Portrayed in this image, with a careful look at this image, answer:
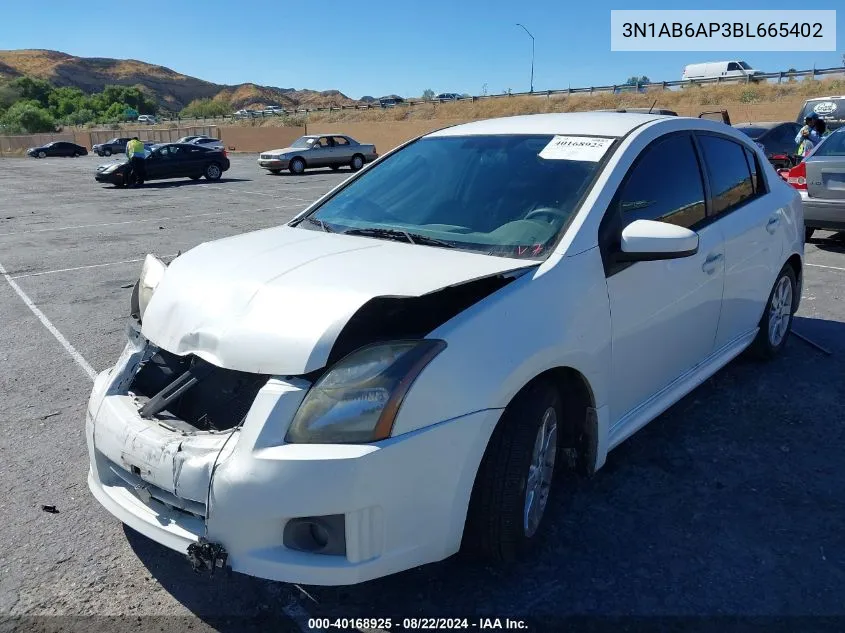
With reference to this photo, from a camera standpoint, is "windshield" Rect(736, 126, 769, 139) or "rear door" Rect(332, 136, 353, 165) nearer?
"windshield" Rect(736, 126, 769, 139)

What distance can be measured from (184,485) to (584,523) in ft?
5.49

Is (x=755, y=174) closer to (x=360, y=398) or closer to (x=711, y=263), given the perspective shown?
(x=711, y=263)

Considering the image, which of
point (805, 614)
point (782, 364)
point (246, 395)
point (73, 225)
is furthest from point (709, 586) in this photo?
point (73, 225)

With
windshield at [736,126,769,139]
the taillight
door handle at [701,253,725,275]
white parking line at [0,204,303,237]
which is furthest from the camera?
windshield at [736,126,769,139]

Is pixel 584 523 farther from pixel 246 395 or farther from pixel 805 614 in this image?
pixel 246 395

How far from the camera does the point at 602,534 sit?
2.95m

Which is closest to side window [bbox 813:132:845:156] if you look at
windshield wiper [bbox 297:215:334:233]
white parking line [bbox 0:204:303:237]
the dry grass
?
windshield wiper [bbox 297:215:334:233]

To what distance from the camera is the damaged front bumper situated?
215 centimetres

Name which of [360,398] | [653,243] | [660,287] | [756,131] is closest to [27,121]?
[756,131]

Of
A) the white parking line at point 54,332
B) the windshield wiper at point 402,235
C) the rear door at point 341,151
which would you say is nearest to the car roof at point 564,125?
the windshield wiper at point 402,235

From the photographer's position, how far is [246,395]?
8.08 feet

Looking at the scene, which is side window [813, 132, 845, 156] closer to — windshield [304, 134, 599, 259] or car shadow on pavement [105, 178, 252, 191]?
windshield [304, 134, 599, 259]

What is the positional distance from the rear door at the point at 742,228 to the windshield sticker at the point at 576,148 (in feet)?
2.98

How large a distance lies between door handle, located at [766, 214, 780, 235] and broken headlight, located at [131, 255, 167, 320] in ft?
11.7
